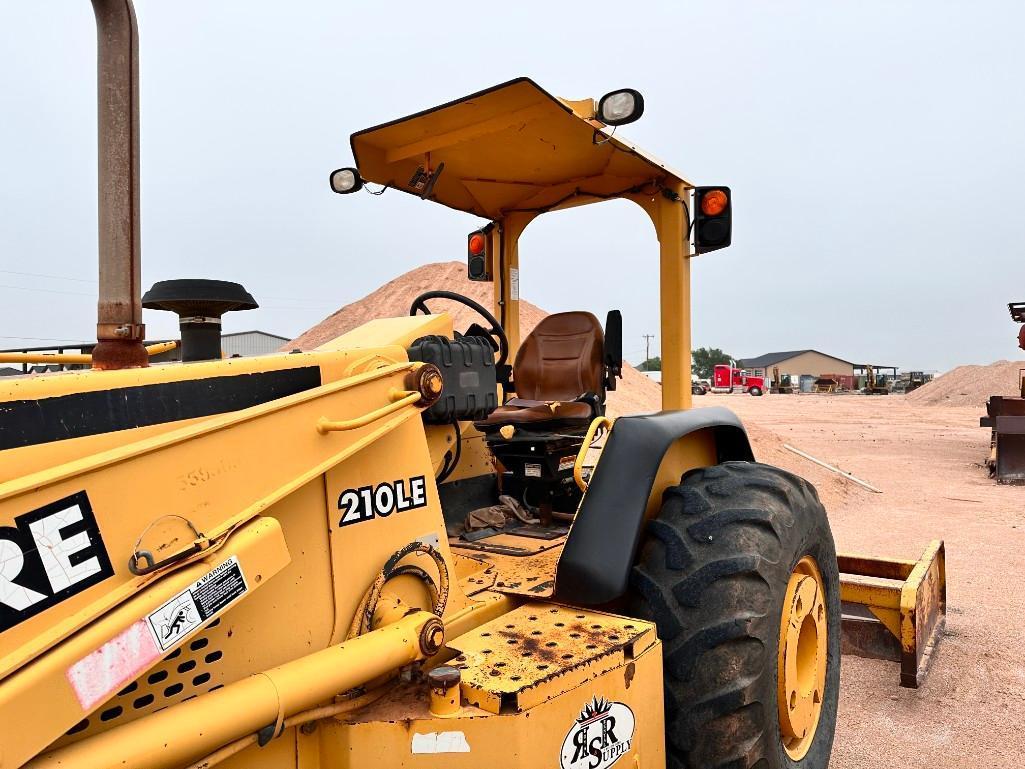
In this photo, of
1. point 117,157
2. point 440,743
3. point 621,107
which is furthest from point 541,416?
point 117,157

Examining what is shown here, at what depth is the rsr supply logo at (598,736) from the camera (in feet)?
5.76

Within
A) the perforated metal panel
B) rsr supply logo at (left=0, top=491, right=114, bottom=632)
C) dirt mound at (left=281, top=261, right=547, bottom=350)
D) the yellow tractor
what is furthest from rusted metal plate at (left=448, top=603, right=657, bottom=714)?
dirt mound at (left=281, top=261, right=547, bottom=350)

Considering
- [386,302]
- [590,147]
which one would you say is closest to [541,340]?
[590,147]

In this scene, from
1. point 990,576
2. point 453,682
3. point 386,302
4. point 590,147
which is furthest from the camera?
point 386,302

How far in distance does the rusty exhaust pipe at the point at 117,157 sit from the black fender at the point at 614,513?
1342 millimetres

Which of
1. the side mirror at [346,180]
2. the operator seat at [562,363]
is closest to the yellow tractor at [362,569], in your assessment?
the side mirror at [346,180]

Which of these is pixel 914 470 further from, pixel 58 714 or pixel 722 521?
pixel 58 714

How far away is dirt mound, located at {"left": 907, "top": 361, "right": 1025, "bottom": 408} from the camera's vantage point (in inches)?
1262

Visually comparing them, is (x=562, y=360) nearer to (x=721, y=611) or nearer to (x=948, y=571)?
(x=721, y=611)

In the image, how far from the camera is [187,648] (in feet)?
4.91

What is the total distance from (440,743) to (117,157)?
133 cm

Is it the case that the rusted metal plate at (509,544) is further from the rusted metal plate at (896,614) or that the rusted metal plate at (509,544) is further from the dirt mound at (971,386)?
the dirt mound at (971,386)

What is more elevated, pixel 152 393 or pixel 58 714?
pixel 152 393

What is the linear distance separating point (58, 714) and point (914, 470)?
12.7 m
